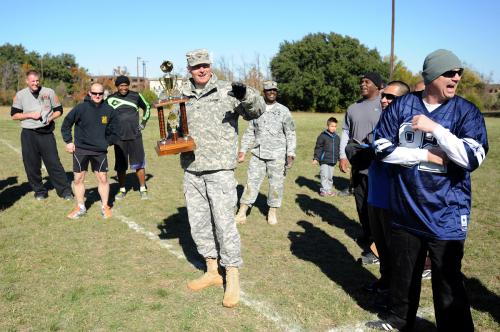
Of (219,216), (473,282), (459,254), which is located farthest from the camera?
(473,282)

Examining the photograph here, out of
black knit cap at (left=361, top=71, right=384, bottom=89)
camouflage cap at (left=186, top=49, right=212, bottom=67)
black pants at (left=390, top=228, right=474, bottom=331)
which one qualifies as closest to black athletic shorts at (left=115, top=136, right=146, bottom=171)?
camouflage cap at (left=186, top=49, right=212, bottom=67)

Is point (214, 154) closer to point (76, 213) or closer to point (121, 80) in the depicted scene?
point (76, 213)

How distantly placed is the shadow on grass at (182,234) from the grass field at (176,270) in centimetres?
2

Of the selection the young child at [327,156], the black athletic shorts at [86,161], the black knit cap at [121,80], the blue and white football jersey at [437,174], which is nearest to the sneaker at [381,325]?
the blue and white football jersey at [437,174]

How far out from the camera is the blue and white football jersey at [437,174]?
302 centimetres

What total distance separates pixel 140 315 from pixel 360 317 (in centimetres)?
203

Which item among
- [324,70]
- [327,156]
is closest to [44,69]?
[324,70]

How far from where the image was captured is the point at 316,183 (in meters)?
10.8

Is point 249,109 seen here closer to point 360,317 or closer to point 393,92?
point 393,92

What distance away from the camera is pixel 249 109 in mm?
4051

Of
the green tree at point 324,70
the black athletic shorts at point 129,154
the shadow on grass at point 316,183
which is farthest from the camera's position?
the green tree at point 324,70

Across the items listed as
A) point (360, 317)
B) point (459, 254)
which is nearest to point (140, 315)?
point (360, 317)

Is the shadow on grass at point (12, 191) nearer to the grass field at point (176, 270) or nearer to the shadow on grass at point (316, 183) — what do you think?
the grass field at point (176, 270)

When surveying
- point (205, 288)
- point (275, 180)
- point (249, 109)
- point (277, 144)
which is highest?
point (249, 109)
